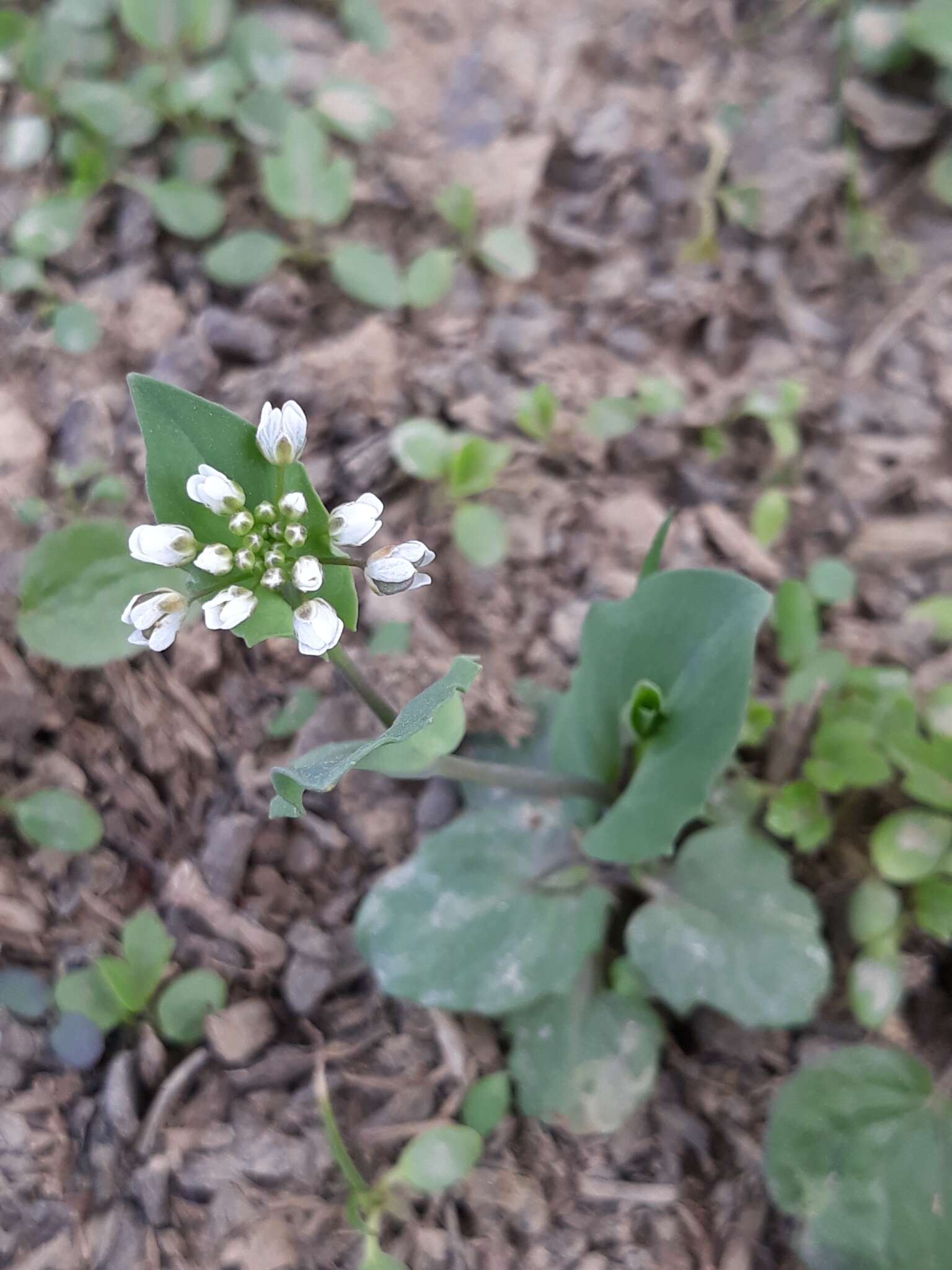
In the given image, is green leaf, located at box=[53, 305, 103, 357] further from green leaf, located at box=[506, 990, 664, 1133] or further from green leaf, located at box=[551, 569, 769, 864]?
green leaf, located at box=[506, 990, 664, 1133]

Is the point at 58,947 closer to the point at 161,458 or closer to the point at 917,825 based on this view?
the point at 161,458

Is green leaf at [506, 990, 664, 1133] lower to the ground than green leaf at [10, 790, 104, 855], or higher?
lower

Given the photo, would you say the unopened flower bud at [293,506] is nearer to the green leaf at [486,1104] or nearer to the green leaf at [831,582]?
the green leaf at [486,1104]

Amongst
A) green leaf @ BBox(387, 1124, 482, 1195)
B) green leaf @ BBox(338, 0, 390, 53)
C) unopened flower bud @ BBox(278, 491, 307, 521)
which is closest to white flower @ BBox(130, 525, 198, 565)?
unopened flower bud @ BBox(278, 491, 307, 521)

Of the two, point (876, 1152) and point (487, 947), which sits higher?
point (487, 947)

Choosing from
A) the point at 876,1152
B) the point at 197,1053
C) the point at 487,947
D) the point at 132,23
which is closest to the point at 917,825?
the point at 876,1152
